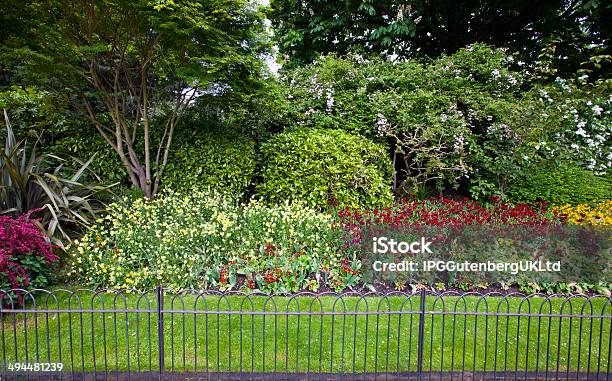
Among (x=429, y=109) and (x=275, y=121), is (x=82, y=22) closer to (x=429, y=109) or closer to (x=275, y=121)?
(x=275, y=121)

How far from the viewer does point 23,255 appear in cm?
418

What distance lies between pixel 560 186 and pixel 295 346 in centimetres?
726

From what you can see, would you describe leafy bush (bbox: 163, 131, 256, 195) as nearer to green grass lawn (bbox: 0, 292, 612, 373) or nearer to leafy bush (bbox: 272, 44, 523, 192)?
leafy bush (bbox: 272, 44, 523, 192)

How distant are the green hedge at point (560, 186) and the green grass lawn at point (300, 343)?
4.29 metres

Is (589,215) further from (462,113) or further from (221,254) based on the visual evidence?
(221,254)

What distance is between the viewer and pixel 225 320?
3.96 m

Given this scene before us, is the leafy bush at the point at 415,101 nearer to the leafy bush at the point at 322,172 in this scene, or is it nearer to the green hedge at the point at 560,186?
the leafy bush at the point at 322,172

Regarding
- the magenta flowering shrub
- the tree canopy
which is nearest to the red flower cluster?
the magenta flowering shrub

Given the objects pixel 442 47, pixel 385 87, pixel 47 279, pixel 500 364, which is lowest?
pixel 500 364

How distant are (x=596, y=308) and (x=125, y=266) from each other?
223 inches

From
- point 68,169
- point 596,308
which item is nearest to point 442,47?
point 596,308

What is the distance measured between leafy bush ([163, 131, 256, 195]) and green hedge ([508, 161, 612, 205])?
222 inches

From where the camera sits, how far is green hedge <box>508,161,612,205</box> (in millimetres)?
7730

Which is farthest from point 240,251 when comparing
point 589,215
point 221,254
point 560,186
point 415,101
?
point 560,186
